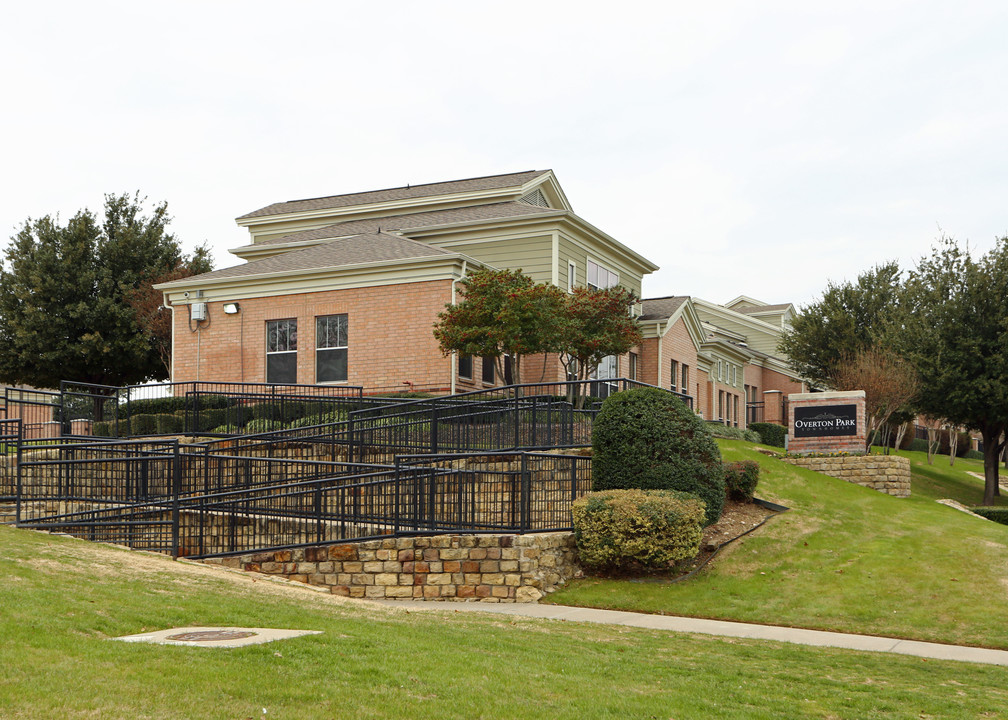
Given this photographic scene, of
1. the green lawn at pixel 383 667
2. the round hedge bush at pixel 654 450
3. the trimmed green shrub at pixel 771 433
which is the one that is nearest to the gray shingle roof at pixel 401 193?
the trimmed green shrub at pixel 771 433

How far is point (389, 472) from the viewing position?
15.5m

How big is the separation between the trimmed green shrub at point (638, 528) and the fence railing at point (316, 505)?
2.91 ft

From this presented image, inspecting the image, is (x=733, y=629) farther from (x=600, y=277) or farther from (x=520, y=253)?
(x=600, y=277)

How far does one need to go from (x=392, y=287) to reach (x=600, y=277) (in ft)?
25.9

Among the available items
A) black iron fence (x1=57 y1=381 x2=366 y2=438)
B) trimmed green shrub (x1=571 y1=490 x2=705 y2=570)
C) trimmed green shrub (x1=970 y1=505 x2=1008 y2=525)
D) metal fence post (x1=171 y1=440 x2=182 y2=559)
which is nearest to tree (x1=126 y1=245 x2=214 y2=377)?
black iron fence (x1=57 y1=381 x2=366 y2=438)

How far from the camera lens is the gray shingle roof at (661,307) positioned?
33.7 m

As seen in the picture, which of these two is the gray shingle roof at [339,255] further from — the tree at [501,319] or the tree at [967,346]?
the tree at [967,346]

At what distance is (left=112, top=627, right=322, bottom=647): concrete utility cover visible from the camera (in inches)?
302

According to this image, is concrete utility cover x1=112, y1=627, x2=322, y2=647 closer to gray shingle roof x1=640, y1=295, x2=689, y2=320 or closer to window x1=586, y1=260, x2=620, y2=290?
window x1=586, y1=260, x2=620, y2=290

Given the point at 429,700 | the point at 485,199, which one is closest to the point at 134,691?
the point at 429,700

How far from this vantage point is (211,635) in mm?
8086

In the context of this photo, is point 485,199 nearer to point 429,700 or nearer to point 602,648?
point 602,648

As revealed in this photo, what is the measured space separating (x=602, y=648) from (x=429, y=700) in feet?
11.3

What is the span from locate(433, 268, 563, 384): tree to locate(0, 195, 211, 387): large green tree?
1782cm
